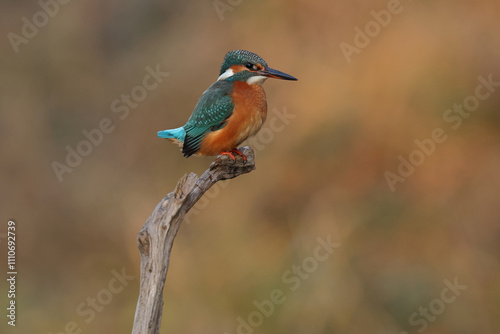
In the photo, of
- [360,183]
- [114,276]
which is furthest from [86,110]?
[360,183]

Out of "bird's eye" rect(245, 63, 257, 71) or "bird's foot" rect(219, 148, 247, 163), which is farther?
"bird's eye" rect(245, 63, 257, 71)

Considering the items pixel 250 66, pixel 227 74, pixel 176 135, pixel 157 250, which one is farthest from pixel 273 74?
pixel 157 250

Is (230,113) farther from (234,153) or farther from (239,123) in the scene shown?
(234,153)

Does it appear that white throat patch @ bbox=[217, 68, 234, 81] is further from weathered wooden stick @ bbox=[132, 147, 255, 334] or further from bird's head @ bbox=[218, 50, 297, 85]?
weathered wooden stick @ bbox=[132, 147, 255, 334]

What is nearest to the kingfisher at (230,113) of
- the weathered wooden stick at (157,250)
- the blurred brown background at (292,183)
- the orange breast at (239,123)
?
the orange breast at (239,123)

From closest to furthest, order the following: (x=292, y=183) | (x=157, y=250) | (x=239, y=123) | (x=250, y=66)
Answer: (x=157, y=250)
(x=239, y=123)
(x=250, y=66)
(x=292, y=183)

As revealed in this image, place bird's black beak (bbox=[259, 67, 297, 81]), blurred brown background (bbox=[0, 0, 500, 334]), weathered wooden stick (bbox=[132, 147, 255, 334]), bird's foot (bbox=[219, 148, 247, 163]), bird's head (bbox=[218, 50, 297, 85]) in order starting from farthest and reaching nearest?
blurred brown background (bbox=[0, 0, 500, 334]) < bird's head (bbox=[218, 50, 297, 85]) < bird's black beak (bbox=[259, 67, 297, 81]) < bird's foot (bbox=[219, 148, 247, 163]) < weathered wooden stick (bbox=[132, 147, 255, 334])

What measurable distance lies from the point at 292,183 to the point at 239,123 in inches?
88.0

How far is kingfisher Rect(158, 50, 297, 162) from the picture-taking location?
3.43 metres

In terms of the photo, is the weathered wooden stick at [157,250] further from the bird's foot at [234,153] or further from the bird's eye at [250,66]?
the bird's eye at [250,66]

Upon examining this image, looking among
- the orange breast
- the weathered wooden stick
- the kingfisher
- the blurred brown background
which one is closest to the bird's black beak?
the kingfisher

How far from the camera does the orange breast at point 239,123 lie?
11.2 feet

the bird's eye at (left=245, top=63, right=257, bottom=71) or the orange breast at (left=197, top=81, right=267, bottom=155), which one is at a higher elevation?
the bird's eye at (left=245, top=63, right=257, bottom=71)

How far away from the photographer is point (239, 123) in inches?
136
